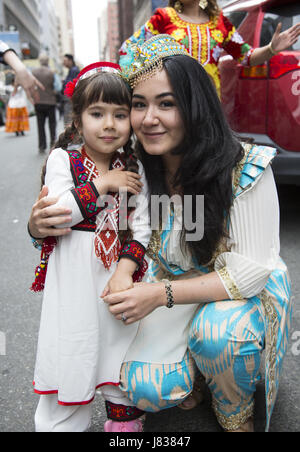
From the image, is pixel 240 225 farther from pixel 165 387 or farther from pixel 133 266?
pixel 165 387

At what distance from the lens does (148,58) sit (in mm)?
1369

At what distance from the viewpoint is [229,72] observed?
3410mm

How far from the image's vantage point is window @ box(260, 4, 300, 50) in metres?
2.97

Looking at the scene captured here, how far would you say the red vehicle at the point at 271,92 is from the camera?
9.58 ft

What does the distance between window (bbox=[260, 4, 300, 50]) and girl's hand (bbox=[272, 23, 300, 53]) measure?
0.72ft

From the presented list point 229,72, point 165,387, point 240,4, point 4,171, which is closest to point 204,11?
point 229,72

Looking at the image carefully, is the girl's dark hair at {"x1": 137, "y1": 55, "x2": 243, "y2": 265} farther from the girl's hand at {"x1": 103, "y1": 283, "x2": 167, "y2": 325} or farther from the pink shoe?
the pink shoe

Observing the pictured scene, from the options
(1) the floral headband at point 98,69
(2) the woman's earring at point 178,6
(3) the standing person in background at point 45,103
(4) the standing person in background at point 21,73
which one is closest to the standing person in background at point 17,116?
(3) the standing person in background at point 45,103

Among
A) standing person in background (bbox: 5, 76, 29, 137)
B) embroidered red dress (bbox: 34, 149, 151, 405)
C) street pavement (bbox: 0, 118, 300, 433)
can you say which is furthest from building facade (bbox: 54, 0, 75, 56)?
embroidered red dress (bbox: 34, 149, 151, 405)

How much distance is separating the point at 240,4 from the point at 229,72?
0.68 m

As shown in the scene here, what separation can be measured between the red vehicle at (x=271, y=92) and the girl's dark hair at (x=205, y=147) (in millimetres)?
1701

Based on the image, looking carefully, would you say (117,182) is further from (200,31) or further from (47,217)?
(200,31)

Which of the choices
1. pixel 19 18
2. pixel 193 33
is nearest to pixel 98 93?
pixel 193 33

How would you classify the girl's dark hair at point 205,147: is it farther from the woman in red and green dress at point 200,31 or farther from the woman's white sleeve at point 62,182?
the woman in red and green dress at point 200,31
